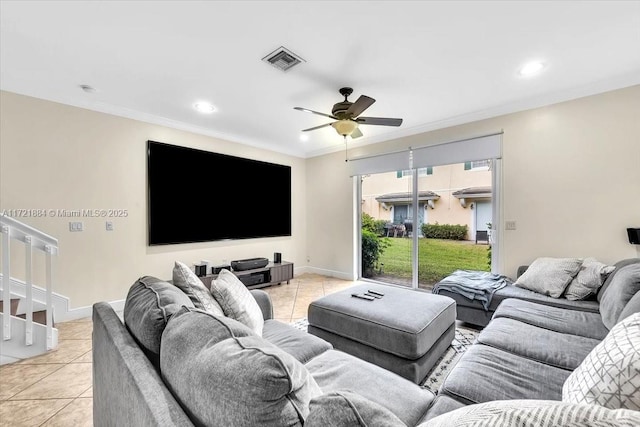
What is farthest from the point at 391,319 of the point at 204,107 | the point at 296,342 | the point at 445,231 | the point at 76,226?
the point at 76,226

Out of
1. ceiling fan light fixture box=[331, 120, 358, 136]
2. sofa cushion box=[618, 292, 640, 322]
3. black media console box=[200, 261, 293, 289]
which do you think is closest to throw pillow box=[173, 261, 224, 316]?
ceiling fan light fixture box=[331, 120, 358, 136]

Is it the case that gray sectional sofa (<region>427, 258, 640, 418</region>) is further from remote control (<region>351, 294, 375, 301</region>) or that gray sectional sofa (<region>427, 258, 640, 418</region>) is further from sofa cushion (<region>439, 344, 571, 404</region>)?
remote control (<region>351, 294, 375, 301</region>)

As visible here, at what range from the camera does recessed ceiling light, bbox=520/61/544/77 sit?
8.16 ft

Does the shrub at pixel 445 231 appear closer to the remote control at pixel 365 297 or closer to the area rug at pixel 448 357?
the area rug at pixel 448 357

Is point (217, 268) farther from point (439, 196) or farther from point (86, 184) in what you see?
point (439, 196)

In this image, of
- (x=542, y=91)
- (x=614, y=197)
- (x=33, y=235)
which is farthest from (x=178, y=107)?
(x=614, y=197)

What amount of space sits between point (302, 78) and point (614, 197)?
340 centimetres

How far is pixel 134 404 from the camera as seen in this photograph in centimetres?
81

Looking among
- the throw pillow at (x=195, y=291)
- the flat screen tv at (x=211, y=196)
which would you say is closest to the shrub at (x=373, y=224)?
the flat screen tv at (x=211, y=196)

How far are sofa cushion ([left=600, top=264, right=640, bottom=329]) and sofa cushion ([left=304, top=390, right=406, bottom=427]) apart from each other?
6.77ft

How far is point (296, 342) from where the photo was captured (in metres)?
1.64

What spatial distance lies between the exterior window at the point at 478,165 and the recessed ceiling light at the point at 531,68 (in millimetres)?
1219

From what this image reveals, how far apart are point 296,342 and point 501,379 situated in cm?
105

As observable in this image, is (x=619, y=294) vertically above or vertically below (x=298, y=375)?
below
